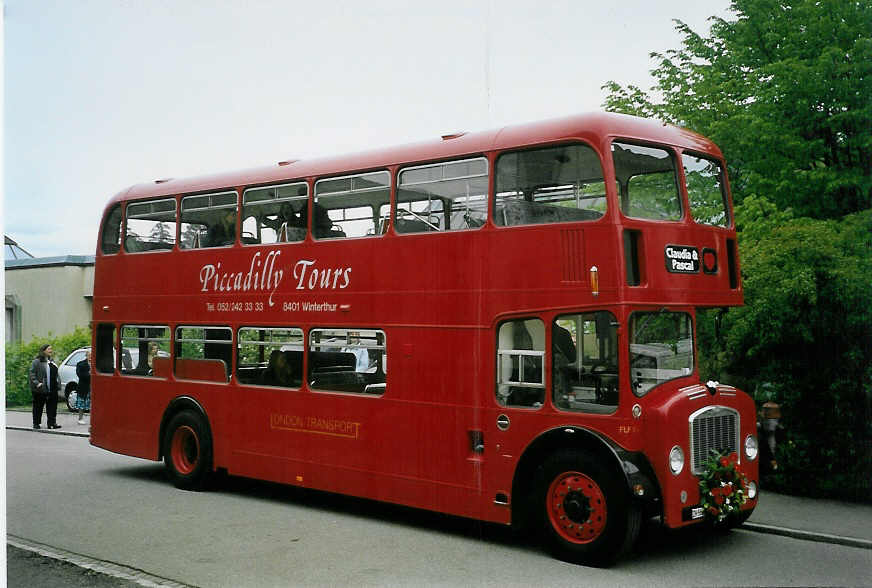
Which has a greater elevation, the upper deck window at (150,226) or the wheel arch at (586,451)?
the upper deck window at (150,226)

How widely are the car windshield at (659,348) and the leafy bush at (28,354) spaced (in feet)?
35.2

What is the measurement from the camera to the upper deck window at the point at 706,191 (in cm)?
820

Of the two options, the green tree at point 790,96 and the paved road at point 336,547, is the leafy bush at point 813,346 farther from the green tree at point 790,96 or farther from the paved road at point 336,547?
the paved road at point 336,547

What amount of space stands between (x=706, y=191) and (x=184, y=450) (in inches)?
281

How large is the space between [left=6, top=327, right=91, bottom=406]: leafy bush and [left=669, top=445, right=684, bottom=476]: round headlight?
1103cm

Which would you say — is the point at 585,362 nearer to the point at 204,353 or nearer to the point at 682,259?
the point at 682,259

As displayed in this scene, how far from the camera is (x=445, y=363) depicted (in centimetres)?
873

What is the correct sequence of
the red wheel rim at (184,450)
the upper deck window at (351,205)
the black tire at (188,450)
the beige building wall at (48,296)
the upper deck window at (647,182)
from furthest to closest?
the beige building wall at (48,296), the red wheel rim at (184,450), the black tire at (188,450), the upper deck window at (351,205), the upper deck window at (647,182)

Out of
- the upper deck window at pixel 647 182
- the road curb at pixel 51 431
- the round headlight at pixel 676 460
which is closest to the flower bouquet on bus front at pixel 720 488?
the round headlight at pixel 676 460

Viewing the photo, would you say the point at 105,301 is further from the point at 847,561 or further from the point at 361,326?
the point at 847,561

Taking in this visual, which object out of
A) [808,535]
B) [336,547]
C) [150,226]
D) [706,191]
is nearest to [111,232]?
[150,226]

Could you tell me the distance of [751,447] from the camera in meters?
8.19

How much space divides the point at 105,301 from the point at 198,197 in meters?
2.37

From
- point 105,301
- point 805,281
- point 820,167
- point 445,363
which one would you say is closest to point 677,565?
point 445,363
